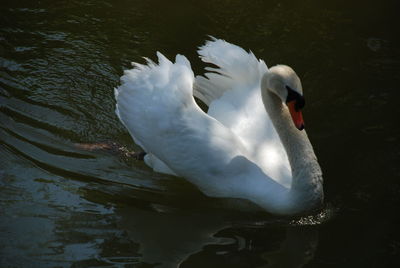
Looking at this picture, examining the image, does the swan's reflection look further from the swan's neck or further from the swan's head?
the swan's head

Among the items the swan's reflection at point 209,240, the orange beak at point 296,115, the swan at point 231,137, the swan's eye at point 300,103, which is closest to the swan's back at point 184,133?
the swan at point 231,137

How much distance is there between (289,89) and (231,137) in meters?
A: 0.73

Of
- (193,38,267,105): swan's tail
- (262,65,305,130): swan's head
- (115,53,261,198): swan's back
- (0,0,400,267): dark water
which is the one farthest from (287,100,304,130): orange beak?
(193,38,267,105): swan's tail

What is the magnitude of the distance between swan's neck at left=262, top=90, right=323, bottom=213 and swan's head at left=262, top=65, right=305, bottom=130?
0.86 feet

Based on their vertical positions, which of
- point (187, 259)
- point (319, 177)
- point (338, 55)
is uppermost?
point (338, 55)

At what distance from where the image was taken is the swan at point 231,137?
627 centimetres

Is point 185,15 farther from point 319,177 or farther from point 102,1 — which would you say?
point 319,177

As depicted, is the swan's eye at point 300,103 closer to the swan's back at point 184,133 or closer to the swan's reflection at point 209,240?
the swan's back at point 184,133

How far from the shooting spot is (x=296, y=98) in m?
6.10

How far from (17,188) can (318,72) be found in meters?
4.28

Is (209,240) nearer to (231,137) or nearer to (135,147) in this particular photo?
(231,137)

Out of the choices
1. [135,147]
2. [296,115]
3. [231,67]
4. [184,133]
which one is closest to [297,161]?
[296,115]

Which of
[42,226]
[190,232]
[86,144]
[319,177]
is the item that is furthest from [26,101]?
[319,177]

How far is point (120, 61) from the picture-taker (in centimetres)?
905
